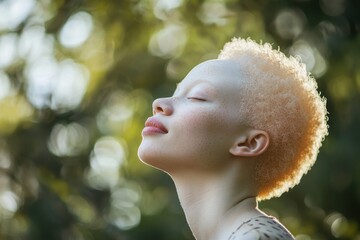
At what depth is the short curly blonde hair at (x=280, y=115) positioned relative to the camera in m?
2.81

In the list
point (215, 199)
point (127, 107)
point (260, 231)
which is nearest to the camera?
point (260, 231)

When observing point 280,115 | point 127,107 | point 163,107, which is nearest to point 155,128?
point 163,107

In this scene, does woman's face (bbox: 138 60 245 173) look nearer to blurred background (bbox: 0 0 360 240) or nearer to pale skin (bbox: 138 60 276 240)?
pale skin (bbox: 138 60 276 240)

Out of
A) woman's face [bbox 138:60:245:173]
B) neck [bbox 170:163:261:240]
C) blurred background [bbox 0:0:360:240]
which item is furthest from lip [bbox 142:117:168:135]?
blurred background [bbox 0:0:360:240]

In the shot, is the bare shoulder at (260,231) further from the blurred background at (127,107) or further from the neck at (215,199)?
the blurred background at (127,107)

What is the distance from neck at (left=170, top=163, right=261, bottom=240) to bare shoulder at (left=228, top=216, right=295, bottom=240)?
0.06m

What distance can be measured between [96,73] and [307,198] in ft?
7.65

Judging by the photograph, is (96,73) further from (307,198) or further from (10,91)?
(307,198)

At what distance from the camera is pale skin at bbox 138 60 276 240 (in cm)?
277

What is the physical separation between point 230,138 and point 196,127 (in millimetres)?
96

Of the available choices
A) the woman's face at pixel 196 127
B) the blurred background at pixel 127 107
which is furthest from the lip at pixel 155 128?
the blurred background at pixel 127 107

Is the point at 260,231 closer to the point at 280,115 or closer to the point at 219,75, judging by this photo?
the point at 280,115

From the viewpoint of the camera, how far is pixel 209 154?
9.12 ft

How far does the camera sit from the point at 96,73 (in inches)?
356
